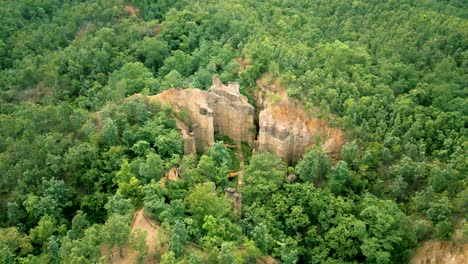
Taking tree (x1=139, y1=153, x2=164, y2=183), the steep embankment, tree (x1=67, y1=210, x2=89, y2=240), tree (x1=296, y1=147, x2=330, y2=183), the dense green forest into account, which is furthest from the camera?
tree (x1=296, y1=147, x2=330, y2=183)

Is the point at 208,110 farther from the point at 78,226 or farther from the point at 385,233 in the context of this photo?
the point at 385,233

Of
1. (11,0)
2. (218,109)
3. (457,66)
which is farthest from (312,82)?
(11,0)

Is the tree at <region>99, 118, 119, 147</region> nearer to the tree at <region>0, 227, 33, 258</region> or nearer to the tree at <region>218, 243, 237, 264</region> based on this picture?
the tree at <region>0, 227, 33, 258</region>

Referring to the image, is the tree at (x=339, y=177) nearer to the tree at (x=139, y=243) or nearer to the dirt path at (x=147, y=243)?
the dirt path at (x=147, y=243)

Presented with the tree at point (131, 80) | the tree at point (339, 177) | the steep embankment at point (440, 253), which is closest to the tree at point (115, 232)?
the tree at point (339, 177)

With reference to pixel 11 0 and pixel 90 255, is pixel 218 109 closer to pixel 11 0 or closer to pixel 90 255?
pixel 90 255

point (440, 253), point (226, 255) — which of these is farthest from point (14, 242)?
point (440, 253)

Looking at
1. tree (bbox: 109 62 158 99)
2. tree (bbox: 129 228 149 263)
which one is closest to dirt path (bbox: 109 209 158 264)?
tree (bbox: 129 228 149 263)
